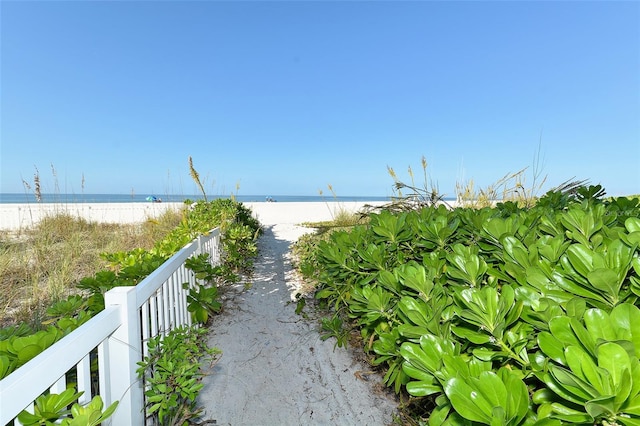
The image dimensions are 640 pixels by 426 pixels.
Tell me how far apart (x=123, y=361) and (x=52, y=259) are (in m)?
4.12

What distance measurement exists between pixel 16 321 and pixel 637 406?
12.3 ft

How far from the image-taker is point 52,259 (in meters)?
4.12

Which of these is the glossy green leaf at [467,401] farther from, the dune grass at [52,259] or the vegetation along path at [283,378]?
the dune grass at [52,259]

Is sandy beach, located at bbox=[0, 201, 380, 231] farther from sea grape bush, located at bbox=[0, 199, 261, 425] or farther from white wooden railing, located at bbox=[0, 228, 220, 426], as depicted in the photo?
white wooden railing, located at bbox=[0, 228, 220, 426]

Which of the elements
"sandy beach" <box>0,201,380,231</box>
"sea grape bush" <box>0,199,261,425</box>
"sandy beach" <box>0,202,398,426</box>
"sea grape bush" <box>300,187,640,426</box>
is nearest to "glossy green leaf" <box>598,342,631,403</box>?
"sea grape bush" <box>300,187,640,426</box>

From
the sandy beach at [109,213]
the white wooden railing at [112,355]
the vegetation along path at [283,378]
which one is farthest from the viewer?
the sandy beach at [109,213]

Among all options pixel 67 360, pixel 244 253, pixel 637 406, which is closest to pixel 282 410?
pixel 67 360


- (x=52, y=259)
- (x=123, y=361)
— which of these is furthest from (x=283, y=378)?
(x=52, y=259)

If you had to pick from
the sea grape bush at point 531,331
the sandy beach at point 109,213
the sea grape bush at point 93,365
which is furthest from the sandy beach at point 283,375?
the sandy beach at point 109,213

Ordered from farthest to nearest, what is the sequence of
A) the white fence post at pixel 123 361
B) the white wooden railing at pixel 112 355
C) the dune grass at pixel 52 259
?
1. the dune grass at pixel 52 259
2. the white fence post at pixel 123 361
3. the white wooden railing at pixel 112 355

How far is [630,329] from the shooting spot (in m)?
0.54

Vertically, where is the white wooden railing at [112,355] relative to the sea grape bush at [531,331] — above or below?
below

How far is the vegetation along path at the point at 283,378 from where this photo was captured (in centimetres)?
172

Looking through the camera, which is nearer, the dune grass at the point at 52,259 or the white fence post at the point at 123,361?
the white fence post at the point at 123,361
